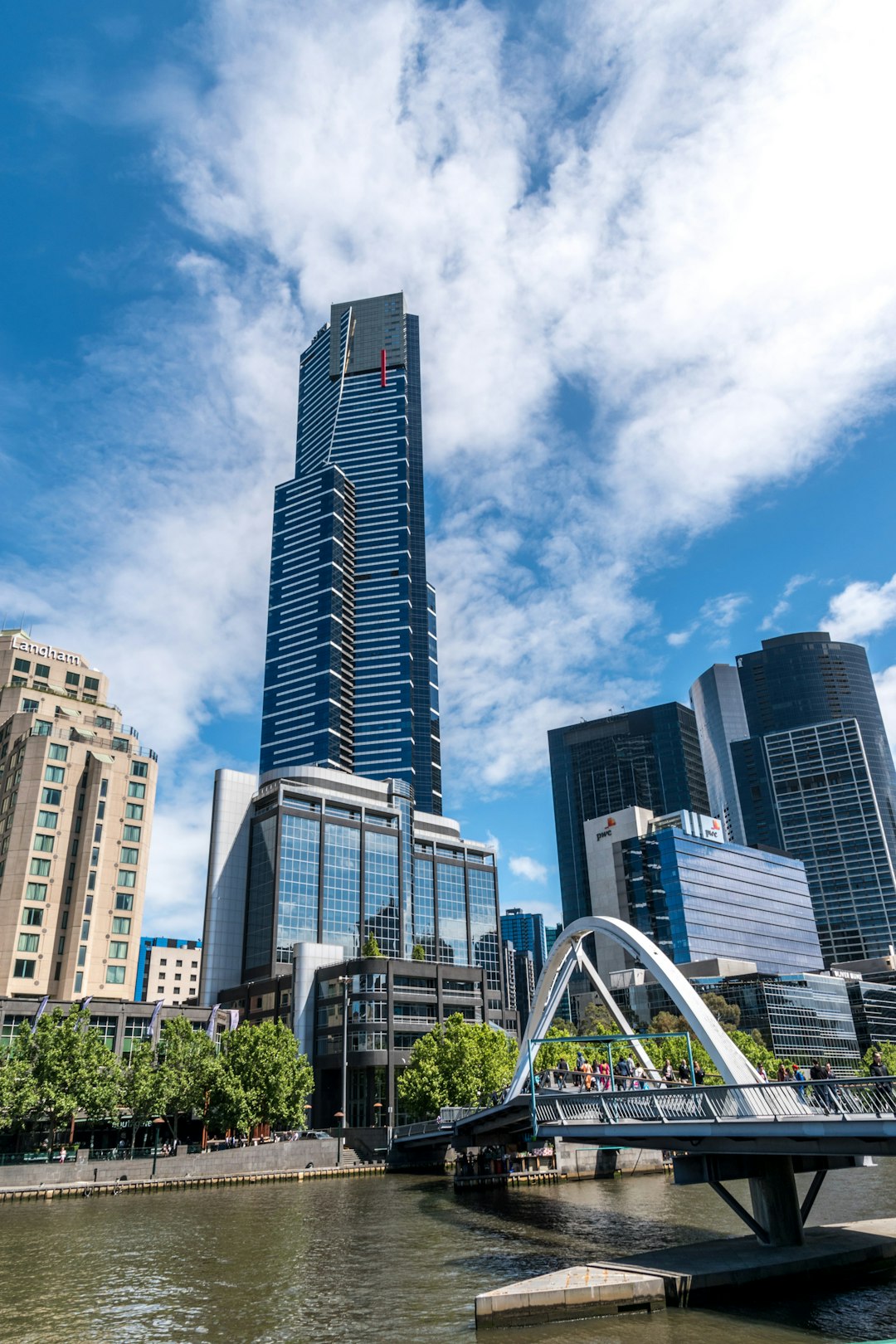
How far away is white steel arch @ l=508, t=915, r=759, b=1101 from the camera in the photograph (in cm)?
3494

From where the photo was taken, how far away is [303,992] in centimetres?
11431

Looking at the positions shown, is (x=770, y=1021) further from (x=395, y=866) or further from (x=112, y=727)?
(x=112, y=727)

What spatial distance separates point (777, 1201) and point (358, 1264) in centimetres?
1544

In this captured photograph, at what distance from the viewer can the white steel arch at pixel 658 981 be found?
1375 inches

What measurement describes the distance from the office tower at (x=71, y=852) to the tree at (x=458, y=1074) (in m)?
35.8

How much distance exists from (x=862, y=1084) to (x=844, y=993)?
542 ft

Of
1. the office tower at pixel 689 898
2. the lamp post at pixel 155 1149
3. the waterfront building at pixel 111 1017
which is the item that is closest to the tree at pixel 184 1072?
the lamp post at pixel 155 1149

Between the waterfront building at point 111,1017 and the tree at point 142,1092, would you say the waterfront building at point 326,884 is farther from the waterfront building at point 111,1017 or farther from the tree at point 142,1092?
the tree at point 142,1092

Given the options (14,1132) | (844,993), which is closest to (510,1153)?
(14,1132)

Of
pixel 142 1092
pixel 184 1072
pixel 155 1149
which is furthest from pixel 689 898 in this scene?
pixel 155 1149

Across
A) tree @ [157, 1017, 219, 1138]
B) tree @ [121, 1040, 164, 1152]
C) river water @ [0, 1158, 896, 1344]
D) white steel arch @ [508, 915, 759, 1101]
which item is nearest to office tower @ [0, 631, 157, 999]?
tree @ [157, 1017, 219, 1138]

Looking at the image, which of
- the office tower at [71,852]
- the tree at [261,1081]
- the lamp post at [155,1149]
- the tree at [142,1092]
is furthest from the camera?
the office tower at [71,852]

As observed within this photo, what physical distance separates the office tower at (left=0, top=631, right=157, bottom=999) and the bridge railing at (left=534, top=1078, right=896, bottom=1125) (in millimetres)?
78879

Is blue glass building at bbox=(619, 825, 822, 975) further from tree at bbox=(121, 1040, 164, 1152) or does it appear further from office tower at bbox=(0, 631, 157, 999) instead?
tree at bbox=(121, 1040, 164, 1152)
